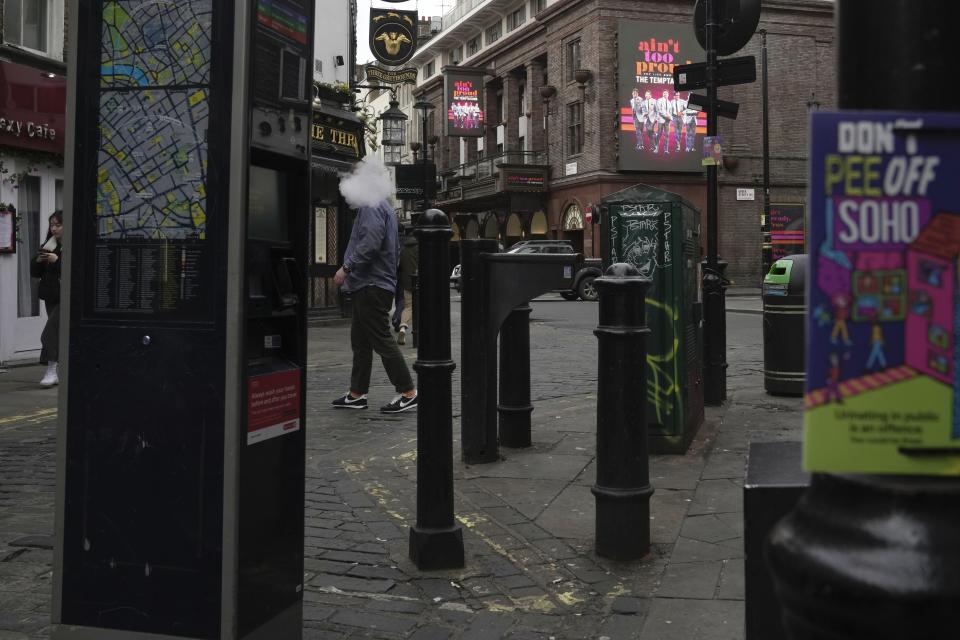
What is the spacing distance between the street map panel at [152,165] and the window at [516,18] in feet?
143

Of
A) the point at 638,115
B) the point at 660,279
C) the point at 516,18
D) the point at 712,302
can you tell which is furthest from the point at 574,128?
the point at 660,279

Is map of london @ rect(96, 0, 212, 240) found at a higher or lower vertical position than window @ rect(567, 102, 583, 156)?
lower

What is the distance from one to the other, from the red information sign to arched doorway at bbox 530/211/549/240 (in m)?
39.2

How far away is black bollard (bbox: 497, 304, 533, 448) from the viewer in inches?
249

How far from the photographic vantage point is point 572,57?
126 feet

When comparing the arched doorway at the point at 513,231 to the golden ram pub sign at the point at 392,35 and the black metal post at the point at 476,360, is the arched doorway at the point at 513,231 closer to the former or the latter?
the golden ram pub sign at the point at 392,35

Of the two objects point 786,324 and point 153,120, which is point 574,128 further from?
point 153,120

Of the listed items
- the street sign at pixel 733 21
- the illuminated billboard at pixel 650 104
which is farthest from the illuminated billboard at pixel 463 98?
the street sign at pixel 733 21

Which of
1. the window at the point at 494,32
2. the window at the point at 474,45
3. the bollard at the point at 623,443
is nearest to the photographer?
the bollard at the point at 623,443

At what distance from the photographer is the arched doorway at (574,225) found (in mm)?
38406

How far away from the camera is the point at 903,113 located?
51.3 inches

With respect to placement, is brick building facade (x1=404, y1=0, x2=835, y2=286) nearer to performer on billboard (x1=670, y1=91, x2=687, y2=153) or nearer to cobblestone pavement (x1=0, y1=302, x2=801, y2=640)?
performer on billboard (x1=670, y1=91, x2=687, y2=153)

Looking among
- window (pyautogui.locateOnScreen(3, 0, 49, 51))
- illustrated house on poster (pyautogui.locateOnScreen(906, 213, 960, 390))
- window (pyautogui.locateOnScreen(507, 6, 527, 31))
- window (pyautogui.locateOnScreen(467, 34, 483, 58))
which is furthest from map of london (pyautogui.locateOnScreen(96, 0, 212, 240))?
window (pyautogui.locateOnScreen(467, 34, 483, 58))

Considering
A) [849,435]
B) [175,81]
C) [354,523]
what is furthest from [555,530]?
[849,435]
